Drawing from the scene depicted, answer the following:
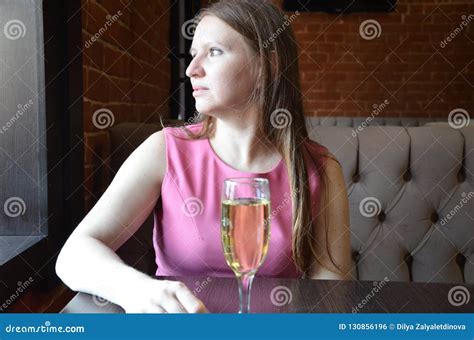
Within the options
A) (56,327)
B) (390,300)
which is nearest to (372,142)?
(390,300)

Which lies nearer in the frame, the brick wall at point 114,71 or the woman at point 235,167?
the woman at point 235,167

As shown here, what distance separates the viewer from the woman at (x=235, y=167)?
0.84 m

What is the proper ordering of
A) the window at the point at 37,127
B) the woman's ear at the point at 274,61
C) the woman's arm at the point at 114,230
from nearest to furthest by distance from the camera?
the woman's arm at the point at 114,230 < the woman's ear at the point at 274,61 < the window at the point at 37,127

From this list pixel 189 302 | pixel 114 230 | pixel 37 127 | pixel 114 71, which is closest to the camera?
pixel 189 302

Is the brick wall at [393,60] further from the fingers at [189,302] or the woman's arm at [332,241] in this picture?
the fingers at [189,302]

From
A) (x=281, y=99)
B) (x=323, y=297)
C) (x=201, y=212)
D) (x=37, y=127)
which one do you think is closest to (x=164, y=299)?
(x=323, y=297)

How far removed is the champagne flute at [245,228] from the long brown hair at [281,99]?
316 millimetres

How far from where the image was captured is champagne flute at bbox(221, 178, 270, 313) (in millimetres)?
540

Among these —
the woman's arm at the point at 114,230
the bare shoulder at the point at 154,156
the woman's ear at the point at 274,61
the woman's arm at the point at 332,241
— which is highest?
the woman's ear at the point at 274,61

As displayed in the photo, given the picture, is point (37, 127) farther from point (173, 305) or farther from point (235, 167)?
point (173, 305)

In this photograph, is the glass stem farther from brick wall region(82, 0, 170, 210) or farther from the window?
brick wall region(82, 0, 170, 210)

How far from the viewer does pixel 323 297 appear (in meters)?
0.65

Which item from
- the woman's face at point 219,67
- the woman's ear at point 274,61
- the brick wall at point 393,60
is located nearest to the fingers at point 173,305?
the woman's face at point 219,67

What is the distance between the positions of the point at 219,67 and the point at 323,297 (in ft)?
1.24
